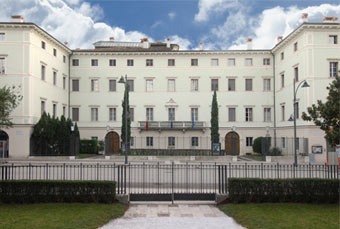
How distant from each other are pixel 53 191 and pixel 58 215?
1842 millimetres

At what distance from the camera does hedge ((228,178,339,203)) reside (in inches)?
458

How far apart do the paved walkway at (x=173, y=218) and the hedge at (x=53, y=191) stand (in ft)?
3.86

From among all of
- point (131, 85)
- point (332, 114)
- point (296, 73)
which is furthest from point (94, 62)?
point (332, 114)

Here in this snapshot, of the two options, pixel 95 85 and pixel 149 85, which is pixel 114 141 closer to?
pixel 95 85

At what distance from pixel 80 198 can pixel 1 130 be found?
25.7 meters

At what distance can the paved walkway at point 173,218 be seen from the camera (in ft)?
30.2

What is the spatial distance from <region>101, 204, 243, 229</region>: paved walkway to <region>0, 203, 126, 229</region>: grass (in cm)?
42

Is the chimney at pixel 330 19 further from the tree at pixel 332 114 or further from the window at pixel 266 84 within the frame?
the tree at pixel 332 114

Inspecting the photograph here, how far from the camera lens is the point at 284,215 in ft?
32.7

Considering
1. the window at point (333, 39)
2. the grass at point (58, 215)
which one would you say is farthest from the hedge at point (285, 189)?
the window at point (333, 39)

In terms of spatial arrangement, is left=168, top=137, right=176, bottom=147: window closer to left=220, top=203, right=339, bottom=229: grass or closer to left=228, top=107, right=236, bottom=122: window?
Answer: left=228, top=107, right=236, bottom=122: window

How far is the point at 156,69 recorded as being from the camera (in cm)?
4412

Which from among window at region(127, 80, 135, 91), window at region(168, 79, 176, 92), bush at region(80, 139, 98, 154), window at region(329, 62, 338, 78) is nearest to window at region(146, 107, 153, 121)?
window at region(127, 80, 135, 91)

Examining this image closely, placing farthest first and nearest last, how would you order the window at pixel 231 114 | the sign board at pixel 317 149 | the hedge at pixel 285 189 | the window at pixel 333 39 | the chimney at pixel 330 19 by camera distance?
the window at pixel 231 114 → the chimney at pixel 330 19 → the window at pixel 333 39 → the sign board at pixel 317 149 → the hedge at pixel 285 189
